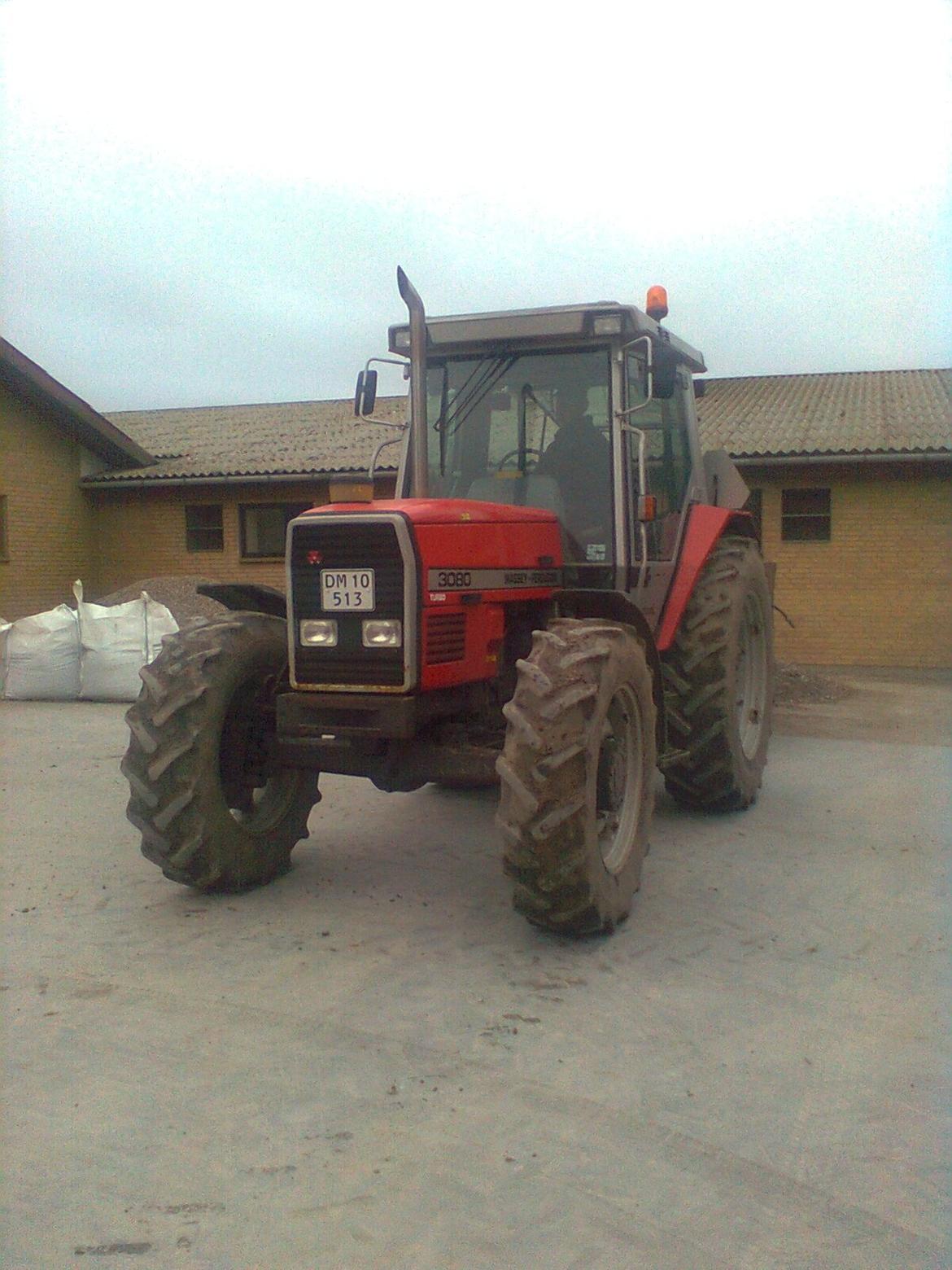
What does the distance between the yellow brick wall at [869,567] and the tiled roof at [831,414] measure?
1.38 ft

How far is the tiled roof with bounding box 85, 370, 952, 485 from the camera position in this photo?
14.6 m

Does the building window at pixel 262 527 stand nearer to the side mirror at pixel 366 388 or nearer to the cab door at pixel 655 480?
the cab door at pixel 655 480

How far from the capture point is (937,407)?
52.4 feet

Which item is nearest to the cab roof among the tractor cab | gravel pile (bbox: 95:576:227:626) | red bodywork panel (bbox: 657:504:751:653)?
the tractor cab

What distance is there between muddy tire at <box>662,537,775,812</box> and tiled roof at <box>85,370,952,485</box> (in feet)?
28.3

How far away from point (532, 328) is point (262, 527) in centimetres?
1275

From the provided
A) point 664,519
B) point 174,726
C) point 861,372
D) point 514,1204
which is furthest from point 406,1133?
point 861,372

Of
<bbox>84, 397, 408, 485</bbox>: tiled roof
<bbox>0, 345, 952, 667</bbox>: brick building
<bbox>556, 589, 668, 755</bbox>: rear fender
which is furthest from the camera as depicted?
<bbox>84, 397, 408, 485</bbox>: tiled roof

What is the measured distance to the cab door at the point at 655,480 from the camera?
540 centimetres

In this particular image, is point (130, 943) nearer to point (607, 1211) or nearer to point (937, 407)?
point (607, 1211)

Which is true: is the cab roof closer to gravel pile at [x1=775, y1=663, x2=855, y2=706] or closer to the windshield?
the windshield

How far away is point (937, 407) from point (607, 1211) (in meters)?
15.4

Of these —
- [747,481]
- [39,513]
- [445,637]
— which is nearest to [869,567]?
[747,481]

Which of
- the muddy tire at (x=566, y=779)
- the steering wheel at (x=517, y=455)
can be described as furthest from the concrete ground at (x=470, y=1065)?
the steering wheel at (x=517, y=455)
